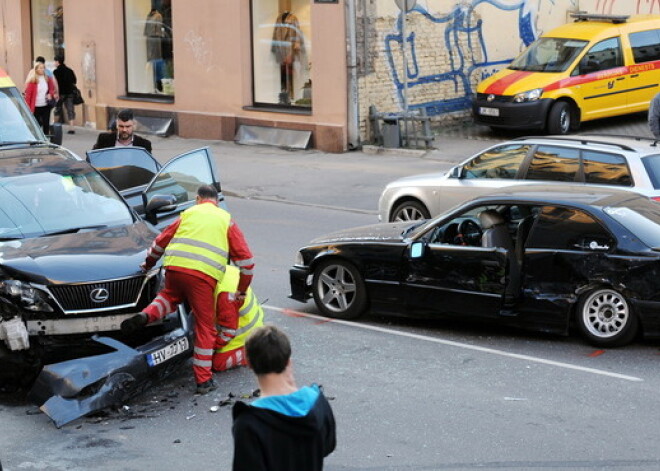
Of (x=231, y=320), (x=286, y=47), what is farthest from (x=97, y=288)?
(x=286, y=47)

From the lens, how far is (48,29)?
2909 centimetres

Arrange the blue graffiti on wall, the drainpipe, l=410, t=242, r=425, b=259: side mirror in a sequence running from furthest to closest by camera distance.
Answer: the blue graffiti on wall < the drainpipe < l=410, t=242, r=425, b=259: side mirror

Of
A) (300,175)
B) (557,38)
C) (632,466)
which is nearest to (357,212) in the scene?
(300,175)

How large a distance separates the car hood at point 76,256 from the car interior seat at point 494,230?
9.39 ft

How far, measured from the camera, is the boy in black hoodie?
4547 millimetres

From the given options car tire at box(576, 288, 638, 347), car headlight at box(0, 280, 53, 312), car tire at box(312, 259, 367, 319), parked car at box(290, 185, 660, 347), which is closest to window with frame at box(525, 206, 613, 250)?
parked car at box(290, 185, 660, 347)

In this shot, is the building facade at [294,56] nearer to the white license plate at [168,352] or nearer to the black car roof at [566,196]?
the black car roof at [566,196]

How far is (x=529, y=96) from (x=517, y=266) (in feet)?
41.7

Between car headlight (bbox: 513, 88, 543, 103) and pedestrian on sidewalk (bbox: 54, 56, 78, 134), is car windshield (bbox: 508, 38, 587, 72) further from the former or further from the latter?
pedestrian on sidewalk (bbox: 54, 56, 78, 134)

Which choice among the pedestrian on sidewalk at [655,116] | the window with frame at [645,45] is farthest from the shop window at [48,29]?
the pedestrian on sidewalk at [655,116]

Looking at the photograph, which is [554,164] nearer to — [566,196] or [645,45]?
[566,196]

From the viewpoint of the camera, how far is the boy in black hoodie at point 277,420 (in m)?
4.55

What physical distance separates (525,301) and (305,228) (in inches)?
250

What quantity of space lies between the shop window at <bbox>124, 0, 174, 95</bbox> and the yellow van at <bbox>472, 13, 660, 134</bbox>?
6808 millimetres
